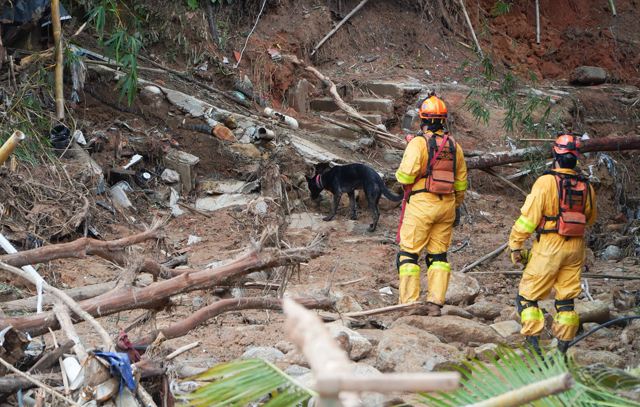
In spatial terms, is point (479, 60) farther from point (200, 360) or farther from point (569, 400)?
point (569, 400)

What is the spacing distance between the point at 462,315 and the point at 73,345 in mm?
4491

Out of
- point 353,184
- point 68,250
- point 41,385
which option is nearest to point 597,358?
point 68,250

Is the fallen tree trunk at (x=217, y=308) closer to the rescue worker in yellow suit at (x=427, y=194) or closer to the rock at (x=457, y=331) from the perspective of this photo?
the rock at (x=457, y=331)

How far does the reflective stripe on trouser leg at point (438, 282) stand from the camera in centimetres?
763

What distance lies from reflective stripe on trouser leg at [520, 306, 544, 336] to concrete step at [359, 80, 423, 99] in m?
8.96

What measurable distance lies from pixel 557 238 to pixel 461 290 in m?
1.98

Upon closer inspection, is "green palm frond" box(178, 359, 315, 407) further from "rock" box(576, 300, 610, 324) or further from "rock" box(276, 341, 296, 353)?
"rock" box(576, 300, 610, 324)

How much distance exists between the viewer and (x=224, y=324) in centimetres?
694

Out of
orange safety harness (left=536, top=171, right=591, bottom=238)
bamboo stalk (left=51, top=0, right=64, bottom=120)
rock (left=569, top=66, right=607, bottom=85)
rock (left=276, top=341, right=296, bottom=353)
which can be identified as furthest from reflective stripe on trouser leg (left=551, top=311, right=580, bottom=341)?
rock (left=569, top=66, right=607, bottom=85)

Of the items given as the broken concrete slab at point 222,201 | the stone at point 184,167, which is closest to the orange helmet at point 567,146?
the broken concrete slab at point 222,201

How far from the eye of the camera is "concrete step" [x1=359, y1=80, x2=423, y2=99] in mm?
15359

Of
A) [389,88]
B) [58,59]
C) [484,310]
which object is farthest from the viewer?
[389,88]

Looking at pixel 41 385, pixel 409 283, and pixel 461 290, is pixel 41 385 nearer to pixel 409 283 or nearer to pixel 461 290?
pixel 409 283

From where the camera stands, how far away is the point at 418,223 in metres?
7.61
